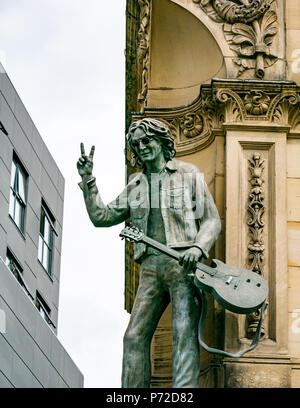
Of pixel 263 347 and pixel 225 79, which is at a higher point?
pixel 225 79

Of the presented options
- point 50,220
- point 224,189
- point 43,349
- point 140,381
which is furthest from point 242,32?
point 50,220

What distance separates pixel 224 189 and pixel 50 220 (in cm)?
3612

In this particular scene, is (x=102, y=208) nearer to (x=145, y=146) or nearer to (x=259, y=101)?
(x=145, y=146)

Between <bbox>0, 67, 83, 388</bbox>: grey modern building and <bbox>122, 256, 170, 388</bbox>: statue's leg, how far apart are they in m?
22.6

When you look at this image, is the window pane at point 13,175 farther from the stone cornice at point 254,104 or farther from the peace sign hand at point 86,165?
the peace sign hand at point 86,165

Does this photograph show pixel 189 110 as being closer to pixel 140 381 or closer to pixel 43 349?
pixel 140 381

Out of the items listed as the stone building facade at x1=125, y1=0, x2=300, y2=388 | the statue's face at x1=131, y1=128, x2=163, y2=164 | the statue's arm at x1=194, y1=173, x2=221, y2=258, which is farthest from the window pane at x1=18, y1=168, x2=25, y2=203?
the statue's arm at x1=194, y1=173, x2=221, y2=258

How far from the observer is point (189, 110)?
20828 millimetres

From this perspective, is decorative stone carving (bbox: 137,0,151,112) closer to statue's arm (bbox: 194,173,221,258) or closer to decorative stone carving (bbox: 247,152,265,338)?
decorative stone carving (bbox: 247,152,265,338)

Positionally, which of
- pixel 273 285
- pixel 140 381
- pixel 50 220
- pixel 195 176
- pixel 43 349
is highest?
pixel 50 220

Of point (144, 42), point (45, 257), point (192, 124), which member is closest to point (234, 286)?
point (192, 124)

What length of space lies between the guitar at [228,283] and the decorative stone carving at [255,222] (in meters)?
0.98

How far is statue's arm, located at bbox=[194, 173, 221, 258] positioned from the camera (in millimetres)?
18234

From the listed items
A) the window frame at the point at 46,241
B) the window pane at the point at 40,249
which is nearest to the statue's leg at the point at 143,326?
the window frame at the point at 46,241
